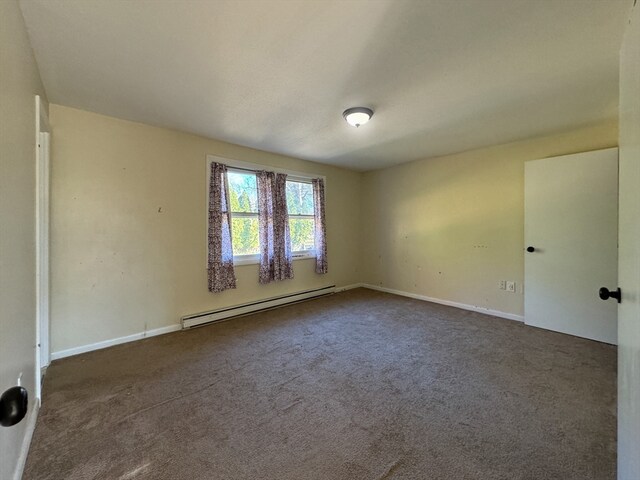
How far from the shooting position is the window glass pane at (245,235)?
155 inches

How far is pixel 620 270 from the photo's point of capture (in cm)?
119

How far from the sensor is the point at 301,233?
187 inches

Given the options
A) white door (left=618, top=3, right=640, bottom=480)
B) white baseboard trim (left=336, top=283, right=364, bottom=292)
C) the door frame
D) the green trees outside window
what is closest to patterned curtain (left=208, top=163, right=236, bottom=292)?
the green trees outside window

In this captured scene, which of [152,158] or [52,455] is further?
[152,158]

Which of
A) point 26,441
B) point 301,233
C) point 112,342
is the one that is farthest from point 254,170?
point 26,441

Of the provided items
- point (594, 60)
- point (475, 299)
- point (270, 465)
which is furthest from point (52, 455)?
point (475, 299)

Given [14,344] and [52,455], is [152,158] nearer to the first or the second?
[14,344]

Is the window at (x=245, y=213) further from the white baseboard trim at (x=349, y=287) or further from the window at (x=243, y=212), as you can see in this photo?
the white baseboard trim at (x=349, y=287)

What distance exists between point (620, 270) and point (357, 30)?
5.69ft

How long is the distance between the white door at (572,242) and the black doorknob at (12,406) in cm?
427

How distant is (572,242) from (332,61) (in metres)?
3.21

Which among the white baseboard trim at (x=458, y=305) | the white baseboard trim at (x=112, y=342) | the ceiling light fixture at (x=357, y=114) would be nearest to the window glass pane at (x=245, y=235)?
the white baseboard trim at (x=112, y=342)

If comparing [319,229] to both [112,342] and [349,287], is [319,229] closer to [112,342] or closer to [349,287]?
[349,287]

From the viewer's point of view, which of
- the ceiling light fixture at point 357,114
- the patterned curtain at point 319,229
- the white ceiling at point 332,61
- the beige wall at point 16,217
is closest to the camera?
the beige wall at point 16,217
